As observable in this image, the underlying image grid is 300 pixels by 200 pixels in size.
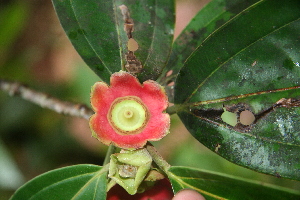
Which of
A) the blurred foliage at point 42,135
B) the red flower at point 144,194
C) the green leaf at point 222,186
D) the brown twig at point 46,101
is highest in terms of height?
the blurred foliage at point 42,135

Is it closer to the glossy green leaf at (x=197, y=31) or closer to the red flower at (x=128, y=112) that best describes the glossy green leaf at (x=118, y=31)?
the red flower at (x=128, y=112)

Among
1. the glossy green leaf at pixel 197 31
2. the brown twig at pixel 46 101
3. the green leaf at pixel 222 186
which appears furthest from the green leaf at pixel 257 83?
the brown twig at pixel 46 101

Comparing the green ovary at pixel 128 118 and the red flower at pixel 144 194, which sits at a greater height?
the green ovary at pixel 128 118

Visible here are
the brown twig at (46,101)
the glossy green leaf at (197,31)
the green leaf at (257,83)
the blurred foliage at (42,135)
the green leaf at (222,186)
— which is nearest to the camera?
the green leaf at (222,186)

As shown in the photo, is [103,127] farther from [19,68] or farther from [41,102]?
[19,68]

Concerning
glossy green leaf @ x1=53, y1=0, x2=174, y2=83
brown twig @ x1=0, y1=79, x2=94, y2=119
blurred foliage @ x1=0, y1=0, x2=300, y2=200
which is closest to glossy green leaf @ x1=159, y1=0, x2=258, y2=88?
glossy green leaf @ x1=53, y1=0, x2=174, y2=83

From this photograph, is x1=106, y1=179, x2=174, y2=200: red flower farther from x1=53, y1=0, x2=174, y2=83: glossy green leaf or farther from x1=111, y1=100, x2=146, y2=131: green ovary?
x1=53, y1=0, x2=174, y2=83: glossy green leaf
